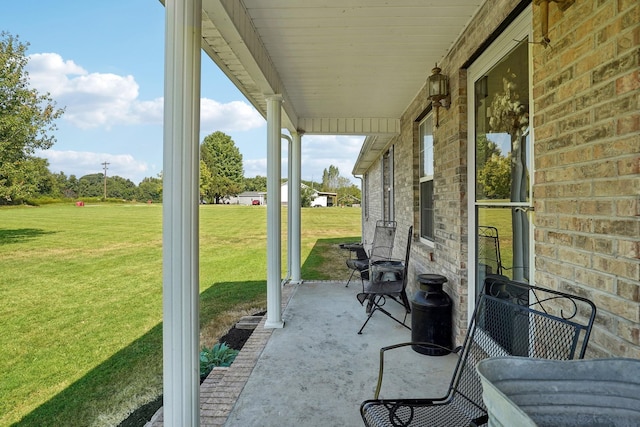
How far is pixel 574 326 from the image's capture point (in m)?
1.38

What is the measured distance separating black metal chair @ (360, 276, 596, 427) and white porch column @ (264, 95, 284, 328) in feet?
7.12

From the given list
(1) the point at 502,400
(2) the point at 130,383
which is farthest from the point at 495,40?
(2) the point at 130,383

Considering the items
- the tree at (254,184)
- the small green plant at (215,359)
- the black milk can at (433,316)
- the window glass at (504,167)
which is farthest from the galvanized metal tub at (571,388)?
the tree at (254,184)

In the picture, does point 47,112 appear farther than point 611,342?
Yes

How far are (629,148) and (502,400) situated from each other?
3.42ft

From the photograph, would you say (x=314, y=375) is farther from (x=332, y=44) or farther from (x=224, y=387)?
(x=332, y=44)

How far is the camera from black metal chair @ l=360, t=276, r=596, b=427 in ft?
4.75

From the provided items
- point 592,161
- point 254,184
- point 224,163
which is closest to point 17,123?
point 592,161

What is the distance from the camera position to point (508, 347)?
7.03 feet

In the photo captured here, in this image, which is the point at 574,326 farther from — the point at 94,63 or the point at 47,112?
the point at 47,112

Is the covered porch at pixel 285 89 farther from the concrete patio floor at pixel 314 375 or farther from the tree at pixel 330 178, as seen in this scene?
the tree at pixel 330 178

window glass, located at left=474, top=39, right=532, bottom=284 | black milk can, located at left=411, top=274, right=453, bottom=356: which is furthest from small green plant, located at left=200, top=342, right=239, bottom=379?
window glass, located at left=474, top=39, right=532, bottom=284

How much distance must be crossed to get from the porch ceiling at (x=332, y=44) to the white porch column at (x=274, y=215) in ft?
0.87

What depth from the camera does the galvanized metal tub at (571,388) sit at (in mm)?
897
